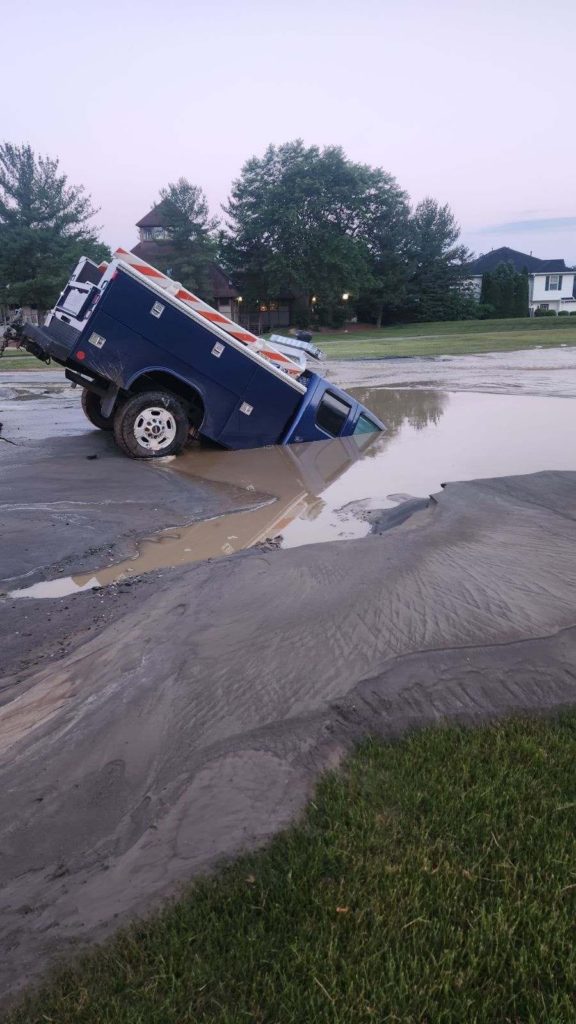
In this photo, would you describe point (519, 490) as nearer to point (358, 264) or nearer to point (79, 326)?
point (79, 326)

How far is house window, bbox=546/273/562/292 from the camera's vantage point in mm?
85812

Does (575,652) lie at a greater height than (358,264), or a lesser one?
lesser

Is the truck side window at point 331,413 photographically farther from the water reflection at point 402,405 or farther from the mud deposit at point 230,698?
the mud deposit at point 230,698

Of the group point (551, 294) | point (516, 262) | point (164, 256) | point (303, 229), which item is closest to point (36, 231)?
point (164, 256)

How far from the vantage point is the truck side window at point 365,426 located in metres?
12.3

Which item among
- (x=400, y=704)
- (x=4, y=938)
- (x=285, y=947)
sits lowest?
(x=4, y=938)

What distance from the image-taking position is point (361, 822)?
260cm

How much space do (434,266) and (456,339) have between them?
25447mm

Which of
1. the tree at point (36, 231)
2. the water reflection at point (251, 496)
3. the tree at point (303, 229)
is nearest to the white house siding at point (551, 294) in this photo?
the tree at point (303, 229)

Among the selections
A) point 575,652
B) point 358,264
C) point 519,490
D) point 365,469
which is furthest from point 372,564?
point 358,264

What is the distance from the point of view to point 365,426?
12.5 metres

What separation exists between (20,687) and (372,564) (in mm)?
2581

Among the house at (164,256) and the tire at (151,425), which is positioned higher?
the house at (164,256)

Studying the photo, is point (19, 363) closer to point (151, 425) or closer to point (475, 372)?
point (475, 372)
